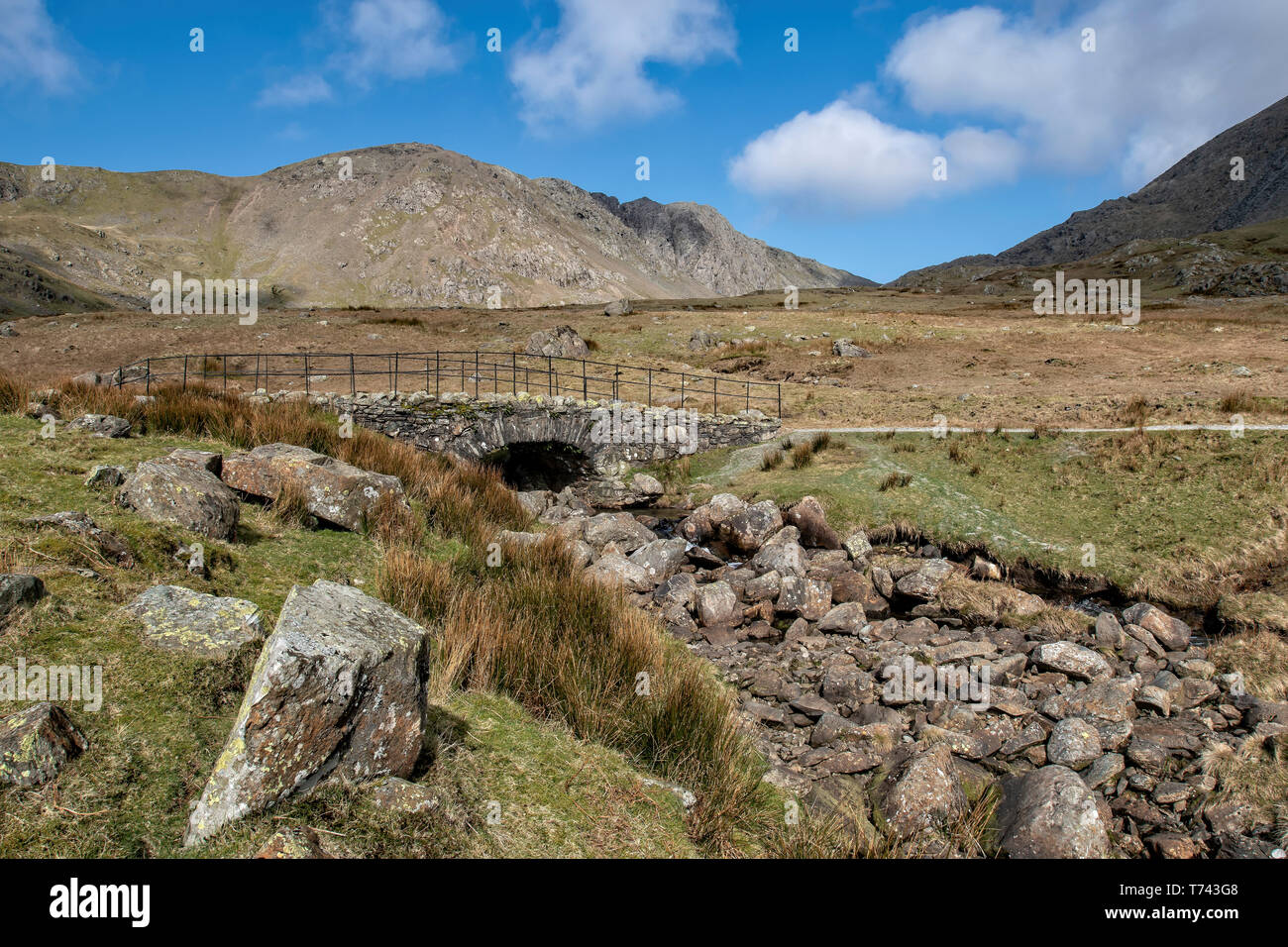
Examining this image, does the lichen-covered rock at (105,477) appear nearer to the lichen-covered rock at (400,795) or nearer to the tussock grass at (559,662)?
the tussock grass at (559,662)

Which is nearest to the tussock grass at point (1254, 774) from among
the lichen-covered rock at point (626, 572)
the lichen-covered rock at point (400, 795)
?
the lichen-covered rock at point (400, 795)

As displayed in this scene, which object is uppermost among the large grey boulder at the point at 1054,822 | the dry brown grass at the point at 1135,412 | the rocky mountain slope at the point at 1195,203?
the rocky mountain slope at the point at 1195,203

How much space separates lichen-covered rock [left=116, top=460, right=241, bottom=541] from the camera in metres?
7.88

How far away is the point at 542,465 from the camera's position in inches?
991

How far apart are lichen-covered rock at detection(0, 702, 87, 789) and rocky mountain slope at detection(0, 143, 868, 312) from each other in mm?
137473

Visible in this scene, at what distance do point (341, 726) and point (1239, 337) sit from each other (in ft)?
150

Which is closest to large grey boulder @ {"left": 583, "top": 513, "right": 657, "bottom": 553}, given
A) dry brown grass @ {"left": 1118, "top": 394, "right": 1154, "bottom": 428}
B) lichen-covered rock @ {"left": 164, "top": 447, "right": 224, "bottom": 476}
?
lichen-covered rock @ {"left": 164, "top": 447, "right": 224, "bottom": 476}

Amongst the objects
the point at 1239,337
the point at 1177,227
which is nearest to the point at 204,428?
the point at 1239,337

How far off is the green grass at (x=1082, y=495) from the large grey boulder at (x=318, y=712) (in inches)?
525

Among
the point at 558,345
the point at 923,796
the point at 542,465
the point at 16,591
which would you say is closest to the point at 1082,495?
the point at 923,796

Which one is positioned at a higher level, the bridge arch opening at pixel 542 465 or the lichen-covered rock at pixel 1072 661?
the bridge arch opening at pixel 542 465

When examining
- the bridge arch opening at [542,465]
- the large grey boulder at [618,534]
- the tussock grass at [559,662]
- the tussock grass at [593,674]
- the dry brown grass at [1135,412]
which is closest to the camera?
the tussock grass at [559,662]

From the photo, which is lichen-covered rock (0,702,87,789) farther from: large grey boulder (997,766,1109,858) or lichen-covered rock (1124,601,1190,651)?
lichen-covered rock (1124,601,1190,651)

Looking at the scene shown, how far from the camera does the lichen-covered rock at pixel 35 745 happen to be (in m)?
3.68
